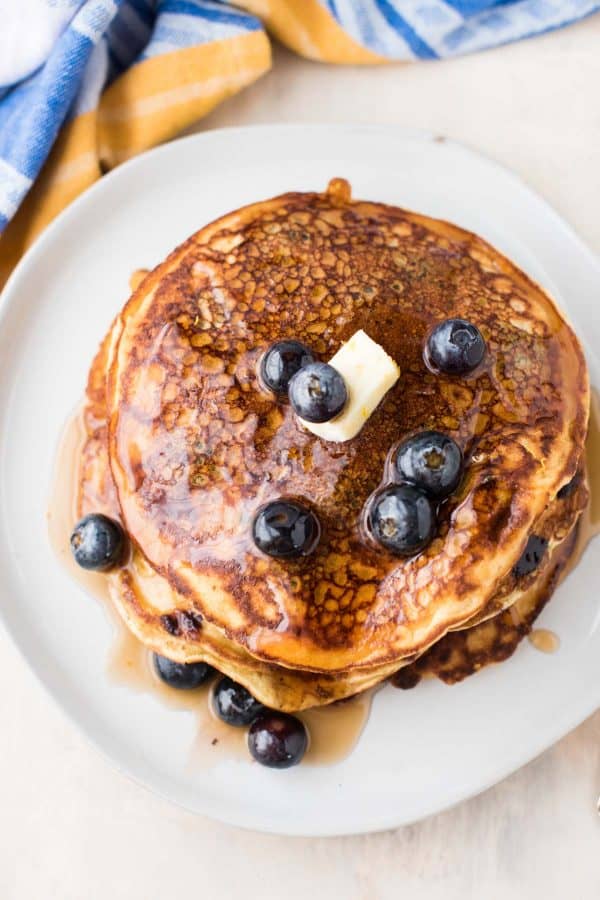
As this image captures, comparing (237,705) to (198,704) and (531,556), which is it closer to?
(198,704)

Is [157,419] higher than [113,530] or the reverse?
higher

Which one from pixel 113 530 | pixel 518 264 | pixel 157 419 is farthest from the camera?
pixel 518 264

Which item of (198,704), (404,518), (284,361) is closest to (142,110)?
(284,361)

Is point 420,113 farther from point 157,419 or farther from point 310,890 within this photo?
point 310,890

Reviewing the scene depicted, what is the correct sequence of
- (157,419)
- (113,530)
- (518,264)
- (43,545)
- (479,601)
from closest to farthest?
(479,601) → (157,419) → (113,530) → (43,545) → (518,264)

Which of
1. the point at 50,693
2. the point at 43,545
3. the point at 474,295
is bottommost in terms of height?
the point at 50,693

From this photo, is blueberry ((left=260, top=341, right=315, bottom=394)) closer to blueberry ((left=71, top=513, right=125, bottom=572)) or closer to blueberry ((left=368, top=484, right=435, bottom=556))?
blueberry ((left=368, top=484, right=435, bottom=556))

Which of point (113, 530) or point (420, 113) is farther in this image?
point (420, 113)

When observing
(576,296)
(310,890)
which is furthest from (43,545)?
(576,296)
